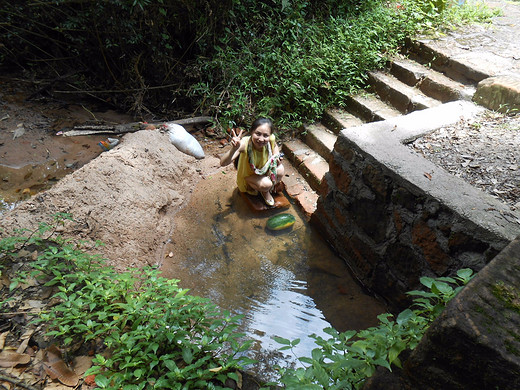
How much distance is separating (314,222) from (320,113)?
1747 mm

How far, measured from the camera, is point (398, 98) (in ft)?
16.0

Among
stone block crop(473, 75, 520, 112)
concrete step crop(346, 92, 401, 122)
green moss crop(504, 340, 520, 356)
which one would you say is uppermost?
stone block crop(473, 75, 520, 112)

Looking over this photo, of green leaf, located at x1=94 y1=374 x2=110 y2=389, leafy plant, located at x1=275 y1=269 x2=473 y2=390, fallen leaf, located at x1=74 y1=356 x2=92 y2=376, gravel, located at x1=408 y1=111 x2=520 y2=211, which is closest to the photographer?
leafy plant, located at x1=275 y1=269 x2=473 y2=390

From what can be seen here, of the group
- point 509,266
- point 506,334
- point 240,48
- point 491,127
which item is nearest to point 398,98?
point 491,127

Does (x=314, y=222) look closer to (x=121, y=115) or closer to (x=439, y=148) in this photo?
(x=439, y=148)

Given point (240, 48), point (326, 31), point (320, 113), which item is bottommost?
point (320, 113)

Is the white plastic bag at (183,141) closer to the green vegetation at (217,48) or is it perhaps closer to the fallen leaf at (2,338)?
the green vegetation at (217,48)

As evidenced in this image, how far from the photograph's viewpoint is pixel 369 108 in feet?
16.1

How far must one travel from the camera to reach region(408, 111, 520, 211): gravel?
2.96m

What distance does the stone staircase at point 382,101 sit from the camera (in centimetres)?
460

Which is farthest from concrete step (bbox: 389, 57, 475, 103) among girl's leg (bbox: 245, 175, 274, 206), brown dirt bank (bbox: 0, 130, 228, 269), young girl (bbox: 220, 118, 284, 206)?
brown dirt bank (bbox: 0, 130, 228, 269)

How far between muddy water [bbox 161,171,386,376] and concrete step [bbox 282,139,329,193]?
54 cm

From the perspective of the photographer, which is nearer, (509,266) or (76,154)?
(509,266)

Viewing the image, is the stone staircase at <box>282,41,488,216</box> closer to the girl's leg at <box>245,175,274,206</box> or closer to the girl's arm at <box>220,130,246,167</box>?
the girl's leg at <box>245,175,274,206</box>
